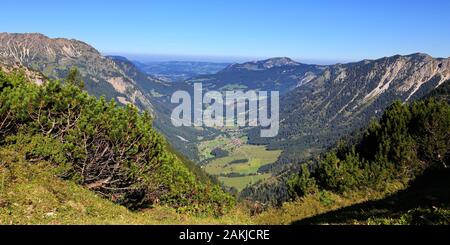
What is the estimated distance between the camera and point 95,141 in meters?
32.5

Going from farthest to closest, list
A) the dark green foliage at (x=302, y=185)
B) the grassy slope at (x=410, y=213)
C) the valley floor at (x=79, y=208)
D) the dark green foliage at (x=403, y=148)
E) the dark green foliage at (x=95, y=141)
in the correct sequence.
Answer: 1. the dark green foliage at (x=302, y=185)
2. the dark green foliage at (x=403, y=148)
3. the dark green foliage at (x=95, y=141)
4. the valley floor at (x=79, y=208)
5. the grassy slope at (x=410, y=213)

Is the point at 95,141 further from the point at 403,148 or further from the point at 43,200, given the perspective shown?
the point at 403,148

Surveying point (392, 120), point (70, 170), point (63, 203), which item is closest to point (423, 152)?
point (392, 120)

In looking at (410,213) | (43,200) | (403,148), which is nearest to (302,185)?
(403,148)

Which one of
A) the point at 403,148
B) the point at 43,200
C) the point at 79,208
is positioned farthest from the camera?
the point at 403,148

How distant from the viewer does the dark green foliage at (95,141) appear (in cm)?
2877

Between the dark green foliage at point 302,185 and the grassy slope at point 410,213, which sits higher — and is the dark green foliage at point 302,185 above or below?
below

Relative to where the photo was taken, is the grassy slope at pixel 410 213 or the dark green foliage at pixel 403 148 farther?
the dark green foliage at pixel 403 148

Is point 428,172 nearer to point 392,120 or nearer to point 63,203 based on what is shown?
point 392,120

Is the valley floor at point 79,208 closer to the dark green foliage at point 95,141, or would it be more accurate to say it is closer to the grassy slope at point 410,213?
the grassy slope at point 410,213

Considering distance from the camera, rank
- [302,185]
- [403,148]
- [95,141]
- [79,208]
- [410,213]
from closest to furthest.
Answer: [410,213] < [79,208] < [95,141] < [403,148] < [302,185]

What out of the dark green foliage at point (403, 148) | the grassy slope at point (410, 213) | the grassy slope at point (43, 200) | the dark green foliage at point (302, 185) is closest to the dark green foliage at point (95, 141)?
the grassy slope at point (43, 200)
